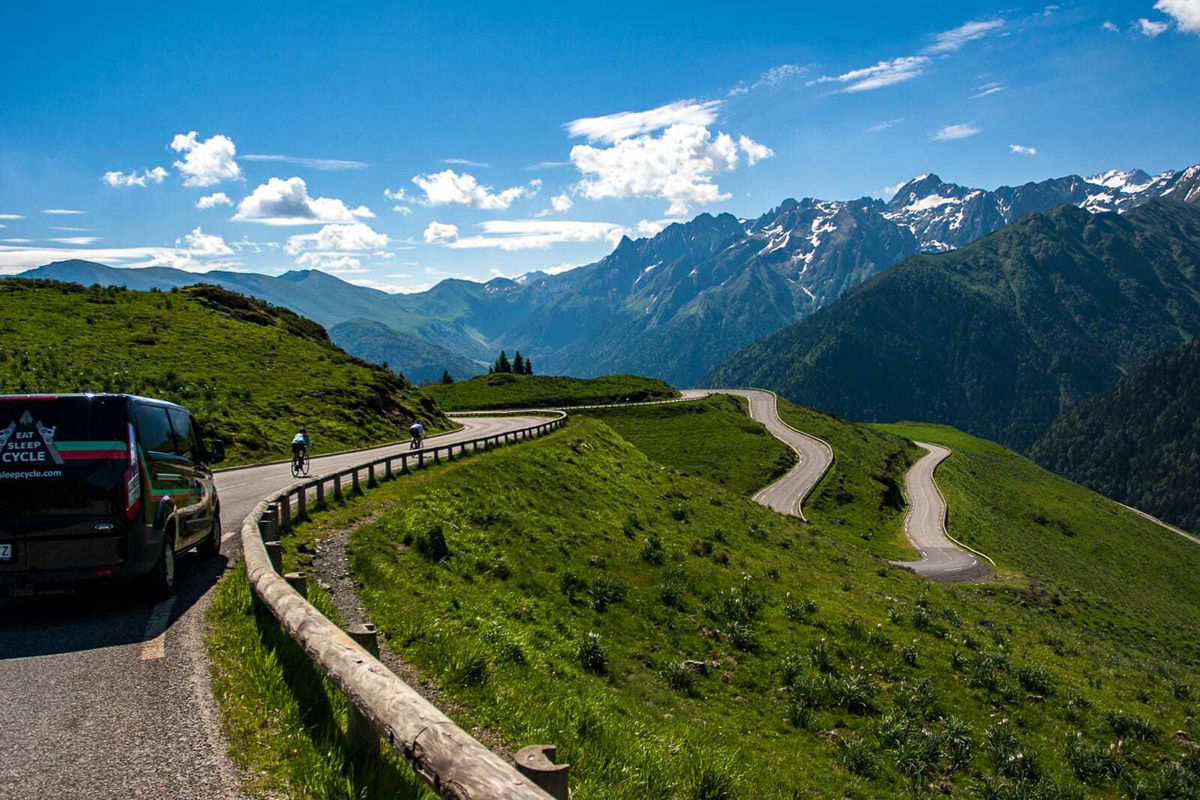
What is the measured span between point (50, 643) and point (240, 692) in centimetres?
406

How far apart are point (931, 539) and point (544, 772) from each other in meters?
78.5

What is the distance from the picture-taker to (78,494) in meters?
9.93

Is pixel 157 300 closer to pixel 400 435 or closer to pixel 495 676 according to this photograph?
pixel 400 435

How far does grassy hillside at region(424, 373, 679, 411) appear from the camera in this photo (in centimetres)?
10688

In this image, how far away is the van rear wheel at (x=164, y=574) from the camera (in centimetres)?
1092

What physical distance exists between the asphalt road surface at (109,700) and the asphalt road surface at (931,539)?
5772 centimetres

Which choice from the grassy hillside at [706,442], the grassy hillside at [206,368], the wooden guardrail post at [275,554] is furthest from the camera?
the grassy hillside at [706,442]

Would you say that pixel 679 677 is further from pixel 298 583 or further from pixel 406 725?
pixel 406 725

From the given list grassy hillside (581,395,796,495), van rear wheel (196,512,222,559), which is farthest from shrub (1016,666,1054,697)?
grassy hillside (581,395,796,495)

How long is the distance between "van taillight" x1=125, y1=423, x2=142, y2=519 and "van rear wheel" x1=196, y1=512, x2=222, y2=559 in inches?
160

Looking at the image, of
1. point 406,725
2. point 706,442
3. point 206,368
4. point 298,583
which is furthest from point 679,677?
point 706,442

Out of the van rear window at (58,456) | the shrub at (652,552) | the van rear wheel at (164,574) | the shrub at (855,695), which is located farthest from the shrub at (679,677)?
the van rear window at (58,456)

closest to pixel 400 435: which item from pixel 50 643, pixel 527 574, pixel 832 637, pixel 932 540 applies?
pixel 527 574

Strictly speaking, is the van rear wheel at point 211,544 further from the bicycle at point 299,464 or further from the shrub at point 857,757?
the bicycle at point 299,464
